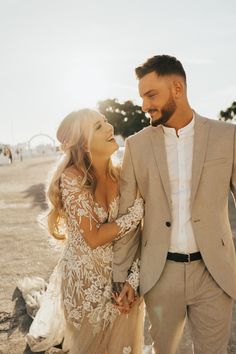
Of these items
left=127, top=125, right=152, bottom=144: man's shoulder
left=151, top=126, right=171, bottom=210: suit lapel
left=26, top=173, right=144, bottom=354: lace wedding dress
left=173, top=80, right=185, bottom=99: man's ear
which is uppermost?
left=173, top=80, right=185, bottom=99: man's ear

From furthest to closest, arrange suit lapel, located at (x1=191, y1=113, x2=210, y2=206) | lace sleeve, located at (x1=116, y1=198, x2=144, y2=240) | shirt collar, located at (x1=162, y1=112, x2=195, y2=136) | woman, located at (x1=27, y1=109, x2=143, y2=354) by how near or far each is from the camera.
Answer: woman, located at (x1=27, y1=109, x2=143, y2=354) → lace sleeve, located at (x1=116, y1=198, x2=144, y2=240) → shirt collar, located at (x1=162, y1=112, x2=195, y2=136) → suit lapel, located at (x1=191, y1=113, x2=210, y2=206)

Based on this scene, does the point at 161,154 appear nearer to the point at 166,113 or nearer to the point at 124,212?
the point at 166,113

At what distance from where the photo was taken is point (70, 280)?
3701 mm

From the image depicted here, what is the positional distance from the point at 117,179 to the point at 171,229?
2.60 ft

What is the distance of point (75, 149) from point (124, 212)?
26.4 inches

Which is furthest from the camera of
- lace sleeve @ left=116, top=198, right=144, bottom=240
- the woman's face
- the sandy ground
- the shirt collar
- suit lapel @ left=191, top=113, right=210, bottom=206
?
the sandy ground

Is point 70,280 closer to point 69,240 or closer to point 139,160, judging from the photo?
point 69,240

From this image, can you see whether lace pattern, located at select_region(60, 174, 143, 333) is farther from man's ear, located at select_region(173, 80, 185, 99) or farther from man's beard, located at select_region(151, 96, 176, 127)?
man's ear, located at select_region(173, 80, 185, 99)

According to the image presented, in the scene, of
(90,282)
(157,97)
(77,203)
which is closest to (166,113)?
(157,97)

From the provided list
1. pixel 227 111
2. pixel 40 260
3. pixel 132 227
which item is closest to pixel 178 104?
pixel 132 227

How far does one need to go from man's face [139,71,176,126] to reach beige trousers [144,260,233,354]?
1062 mm

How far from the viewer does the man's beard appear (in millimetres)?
3235

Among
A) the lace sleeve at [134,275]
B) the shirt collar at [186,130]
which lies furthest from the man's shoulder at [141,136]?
the lace sleeve at [134,275]

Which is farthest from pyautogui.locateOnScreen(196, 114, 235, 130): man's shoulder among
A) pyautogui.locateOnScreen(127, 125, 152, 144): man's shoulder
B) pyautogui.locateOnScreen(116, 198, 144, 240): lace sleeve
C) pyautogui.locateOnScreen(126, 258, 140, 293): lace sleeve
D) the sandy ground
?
the sandy ground
